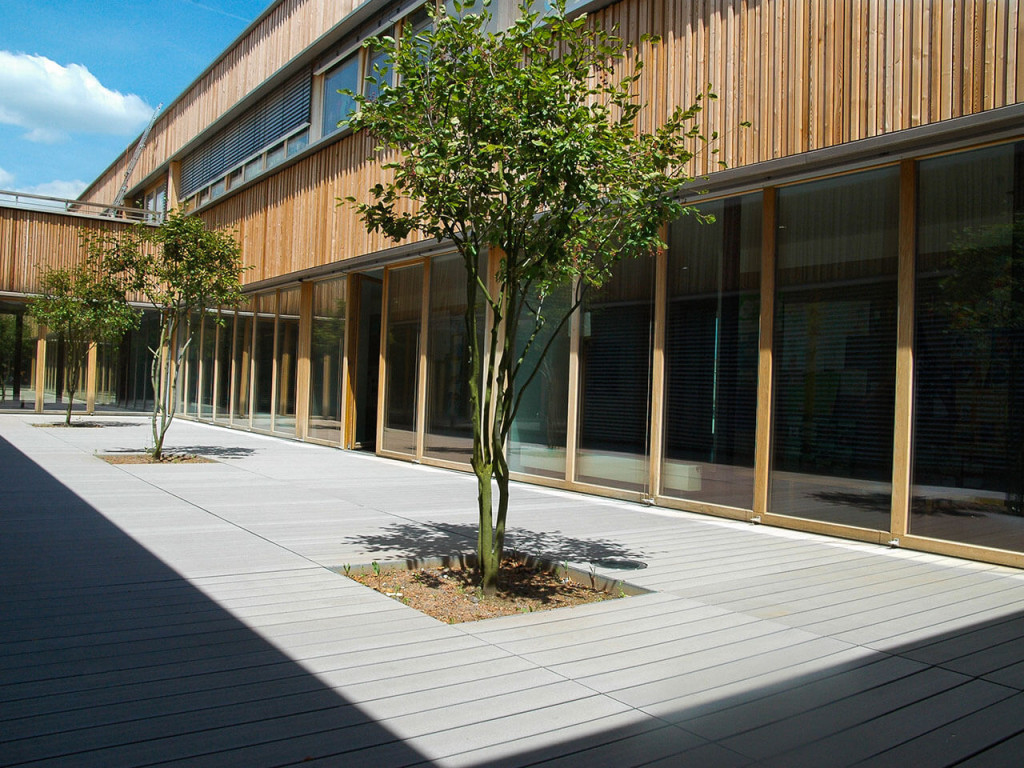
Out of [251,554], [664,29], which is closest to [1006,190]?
[664,29]

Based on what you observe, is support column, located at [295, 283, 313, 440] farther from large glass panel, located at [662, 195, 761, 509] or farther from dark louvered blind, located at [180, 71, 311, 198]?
large glass panel, located at [662, 195, 761, 509]

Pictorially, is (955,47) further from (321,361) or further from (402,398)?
(321,361)

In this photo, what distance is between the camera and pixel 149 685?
3.39 m

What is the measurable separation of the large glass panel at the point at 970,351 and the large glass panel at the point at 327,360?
1063cm

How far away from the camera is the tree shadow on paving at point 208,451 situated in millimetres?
13320

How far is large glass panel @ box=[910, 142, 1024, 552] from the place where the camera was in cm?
612

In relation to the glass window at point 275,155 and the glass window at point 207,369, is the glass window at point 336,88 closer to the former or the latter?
the glass window at point 275,155

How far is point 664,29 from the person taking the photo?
8.40 m

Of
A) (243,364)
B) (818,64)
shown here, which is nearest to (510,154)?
(818,64)

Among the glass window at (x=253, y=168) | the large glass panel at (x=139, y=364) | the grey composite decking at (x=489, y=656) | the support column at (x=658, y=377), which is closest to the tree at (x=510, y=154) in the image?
the grey composite decking at (x=489, y=656)

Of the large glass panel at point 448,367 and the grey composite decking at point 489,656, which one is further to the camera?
the large glass panel at point 448,367

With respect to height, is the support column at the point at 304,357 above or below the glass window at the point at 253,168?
below

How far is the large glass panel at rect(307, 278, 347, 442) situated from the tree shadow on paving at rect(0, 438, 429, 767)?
1019 centimetres

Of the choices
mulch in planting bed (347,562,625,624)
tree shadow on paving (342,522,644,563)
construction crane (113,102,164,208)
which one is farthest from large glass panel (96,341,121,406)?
mulch in planting bed (347,562,625,624)
